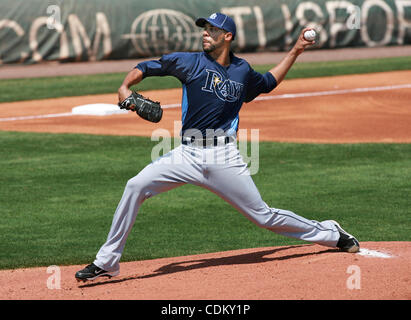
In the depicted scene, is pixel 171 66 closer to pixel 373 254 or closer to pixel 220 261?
pixel 220 261

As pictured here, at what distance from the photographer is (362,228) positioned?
859cm

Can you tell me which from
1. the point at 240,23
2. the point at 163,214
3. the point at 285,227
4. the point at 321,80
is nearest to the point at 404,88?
the point at 321,80

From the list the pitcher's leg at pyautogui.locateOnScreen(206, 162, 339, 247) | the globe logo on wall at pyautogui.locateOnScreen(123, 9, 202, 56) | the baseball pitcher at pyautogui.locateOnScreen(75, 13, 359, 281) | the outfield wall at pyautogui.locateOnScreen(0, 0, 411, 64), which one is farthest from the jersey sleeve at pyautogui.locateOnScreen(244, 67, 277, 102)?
the globe logo on wall at pyautogui.locateOnScreen(123, 9, 202, 56)

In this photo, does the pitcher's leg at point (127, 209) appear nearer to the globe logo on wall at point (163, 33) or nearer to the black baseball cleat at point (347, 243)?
the black baseball cleat at point (347, 243)

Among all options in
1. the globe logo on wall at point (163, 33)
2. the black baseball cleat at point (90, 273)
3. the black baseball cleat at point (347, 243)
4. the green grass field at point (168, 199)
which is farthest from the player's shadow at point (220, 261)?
the globe logo on wall at point (163, 33)

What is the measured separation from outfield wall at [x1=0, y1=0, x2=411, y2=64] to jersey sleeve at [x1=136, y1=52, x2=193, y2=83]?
17.9 m

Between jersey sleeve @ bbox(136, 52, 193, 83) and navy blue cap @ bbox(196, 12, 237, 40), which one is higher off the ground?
navy blue cap @ bbox(196, 12, 237, 40)

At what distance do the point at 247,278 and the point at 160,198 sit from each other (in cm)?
405

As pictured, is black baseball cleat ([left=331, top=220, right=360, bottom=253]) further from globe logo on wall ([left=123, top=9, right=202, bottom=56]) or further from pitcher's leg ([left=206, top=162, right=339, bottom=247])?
globe logo on wall ([left=123, top=9, right=202, bottom=56])

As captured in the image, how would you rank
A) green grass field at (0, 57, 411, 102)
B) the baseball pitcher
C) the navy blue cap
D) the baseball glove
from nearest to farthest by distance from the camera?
the baseball glove < the baseball pitcher < the navy blue cap < green grass field at (0, 57, 411, 102)

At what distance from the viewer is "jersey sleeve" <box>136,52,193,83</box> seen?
6320 millimetres

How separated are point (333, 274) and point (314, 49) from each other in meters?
23.9

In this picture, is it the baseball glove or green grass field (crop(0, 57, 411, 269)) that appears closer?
the baseball glove

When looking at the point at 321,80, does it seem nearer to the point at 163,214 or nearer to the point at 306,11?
the point at 306,11
